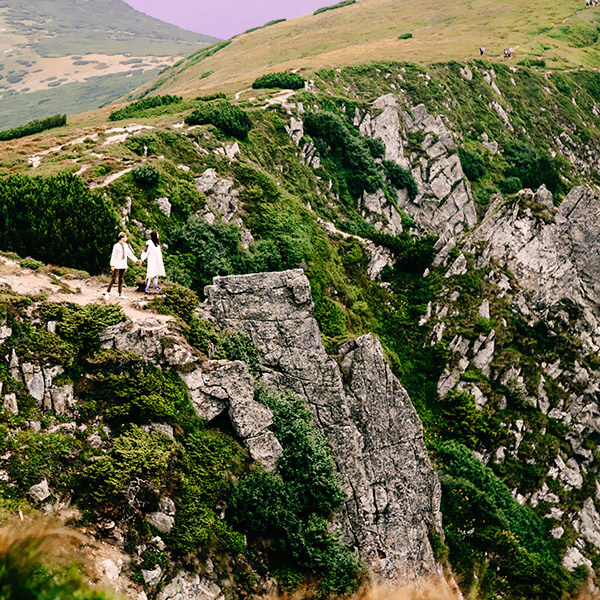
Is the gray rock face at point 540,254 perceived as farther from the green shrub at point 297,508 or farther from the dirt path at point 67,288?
the dirt path at point 67,288

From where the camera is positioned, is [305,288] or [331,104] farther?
[331,104]

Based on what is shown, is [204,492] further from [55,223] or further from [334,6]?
[334,6]

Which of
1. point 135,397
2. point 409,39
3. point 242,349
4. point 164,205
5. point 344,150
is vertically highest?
point 409,39

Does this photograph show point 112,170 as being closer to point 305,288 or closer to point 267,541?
point 305,288

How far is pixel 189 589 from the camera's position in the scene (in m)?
12.0

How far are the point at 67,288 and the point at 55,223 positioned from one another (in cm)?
396

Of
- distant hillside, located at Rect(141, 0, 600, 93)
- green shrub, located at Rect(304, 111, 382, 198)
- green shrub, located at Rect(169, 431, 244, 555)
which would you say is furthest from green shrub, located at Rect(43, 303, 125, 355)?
distant hillside, located at Rect(141, 0, 600, 93)

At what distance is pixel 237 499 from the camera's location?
47.8 feet

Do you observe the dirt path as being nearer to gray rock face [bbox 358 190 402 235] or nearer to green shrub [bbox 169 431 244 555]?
green shrub [bbox 169 431 244 555]

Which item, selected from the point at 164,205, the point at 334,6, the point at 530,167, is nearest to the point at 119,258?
the point at 164,205

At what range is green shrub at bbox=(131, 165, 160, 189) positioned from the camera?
25.7 m

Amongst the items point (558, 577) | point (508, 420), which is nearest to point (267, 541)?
point (558, 577)

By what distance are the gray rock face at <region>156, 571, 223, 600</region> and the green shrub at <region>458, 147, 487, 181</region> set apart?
58300mm

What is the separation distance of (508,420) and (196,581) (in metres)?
24.0
